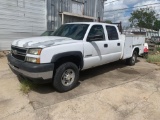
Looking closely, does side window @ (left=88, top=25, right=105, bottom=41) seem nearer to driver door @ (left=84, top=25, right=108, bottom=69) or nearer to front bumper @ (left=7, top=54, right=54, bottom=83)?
driver door @ (left=84, top=25, right=108, bottom=69)

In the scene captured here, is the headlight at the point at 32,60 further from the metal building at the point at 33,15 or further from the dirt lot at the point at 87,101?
the metal building at the point at 33,15

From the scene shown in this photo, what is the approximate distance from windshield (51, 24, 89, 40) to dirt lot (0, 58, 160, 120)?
4.77 feet

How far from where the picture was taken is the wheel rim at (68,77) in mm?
4317

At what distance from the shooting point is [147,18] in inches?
1298

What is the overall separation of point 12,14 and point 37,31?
189 centimetres

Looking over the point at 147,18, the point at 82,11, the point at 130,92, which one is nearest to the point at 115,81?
the point at 130,92

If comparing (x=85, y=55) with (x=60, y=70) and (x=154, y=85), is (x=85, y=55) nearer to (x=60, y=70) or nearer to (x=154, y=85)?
(x=60, y=70)

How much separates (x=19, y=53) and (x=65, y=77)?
51.6 inches

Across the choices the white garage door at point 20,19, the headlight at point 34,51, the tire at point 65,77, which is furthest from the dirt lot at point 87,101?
the white garage door at point 20,19

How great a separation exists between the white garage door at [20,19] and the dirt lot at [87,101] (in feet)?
16.0

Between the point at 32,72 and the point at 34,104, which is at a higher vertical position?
the point at 32,72

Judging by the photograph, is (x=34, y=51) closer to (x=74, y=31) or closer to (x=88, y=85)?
(x=74, y=31)

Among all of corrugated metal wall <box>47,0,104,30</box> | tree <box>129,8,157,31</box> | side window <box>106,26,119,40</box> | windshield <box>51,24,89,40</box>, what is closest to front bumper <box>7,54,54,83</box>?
windshield <box>51,24,89,40</box>

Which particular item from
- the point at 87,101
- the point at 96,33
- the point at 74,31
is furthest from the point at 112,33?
the point at 87,101
